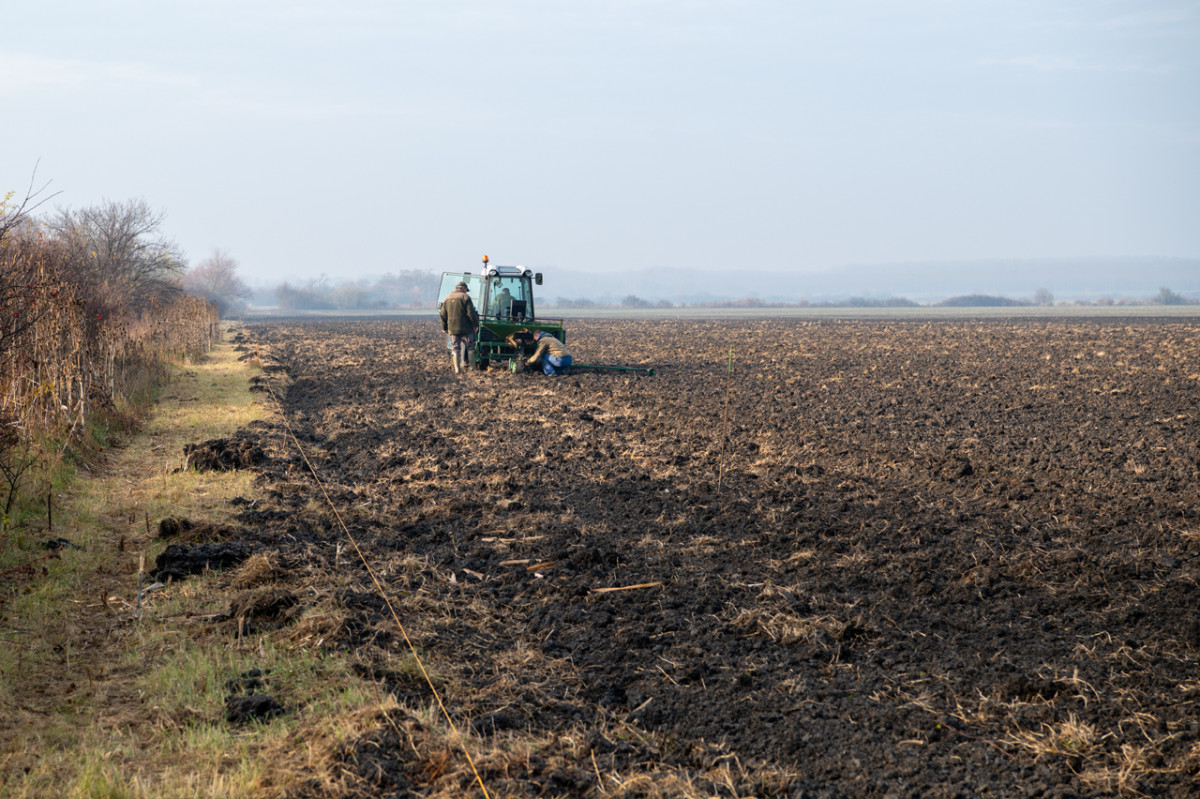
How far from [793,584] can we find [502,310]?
48.5 ft

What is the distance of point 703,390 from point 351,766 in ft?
46.2

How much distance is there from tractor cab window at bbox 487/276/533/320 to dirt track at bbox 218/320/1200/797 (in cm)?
658

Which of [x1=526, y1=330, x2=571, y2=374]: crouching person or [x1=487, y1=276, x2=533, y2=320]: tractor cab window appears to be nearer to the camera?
[x1=526, y1=330, x2=571, y2=374]: crouching person

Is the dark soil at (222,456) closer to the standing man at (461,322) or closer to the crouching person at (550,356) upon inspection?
the standing man at (461,322)

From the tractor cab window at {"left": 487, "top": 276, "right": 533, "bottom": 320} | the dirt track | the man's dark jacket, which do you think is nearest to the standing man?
the man's dark jacket

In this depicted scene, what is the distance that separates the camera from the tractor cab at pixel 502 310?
19406 millimetres

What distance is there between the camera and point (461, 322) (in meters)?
18.7

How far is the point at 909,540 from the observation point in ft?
22.9

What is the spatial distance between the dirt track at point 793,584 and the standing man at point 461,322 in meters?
5.00

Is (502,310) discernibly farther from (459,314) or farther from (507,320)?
(459,314)

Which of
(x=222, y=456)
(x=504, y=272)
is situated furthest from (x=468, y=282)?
(x=222, y=456)

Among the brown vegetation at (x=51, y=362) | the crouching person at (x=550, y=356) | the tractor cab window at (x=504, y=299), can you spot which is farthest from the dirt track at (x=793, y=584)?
the tractor cab window at (x=504, y=299)

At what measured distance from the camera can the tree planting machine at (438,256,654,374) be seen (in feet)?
63.7

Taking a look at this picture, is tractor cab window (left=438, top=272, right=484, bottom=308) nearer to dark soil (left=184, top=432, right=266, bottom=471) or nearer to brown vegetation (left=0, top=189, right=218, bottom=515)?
brown vegetation (left=0, top=189, right=218, bottom=515)
